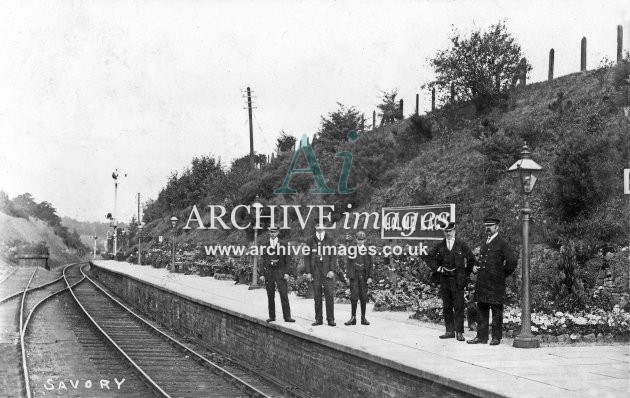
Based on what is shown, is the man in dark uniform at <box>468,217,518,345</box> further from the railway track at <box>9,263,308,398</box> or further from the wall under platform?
the railway track at <box>9,263,308,398</box>

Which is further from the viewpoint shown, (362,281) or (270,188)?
(270,188)

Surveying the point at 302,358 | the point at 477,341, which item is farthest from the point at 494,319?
the point at 302,358

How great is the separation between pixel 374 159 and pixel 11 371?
67.6 ft

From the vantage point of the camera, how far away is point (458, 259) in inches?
388

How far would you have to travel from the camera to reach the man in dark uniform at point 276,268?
1171cm

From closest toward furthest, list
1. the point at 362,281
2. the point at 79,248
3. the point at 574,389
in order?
the point at 574,389
the point at 362,281
the point at 79,248

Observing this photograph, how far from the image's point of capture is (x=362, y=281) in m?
11.6

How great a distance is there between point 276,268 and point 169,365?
266 centimetres

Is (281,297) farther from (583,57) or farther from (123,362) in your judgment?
(583,57)

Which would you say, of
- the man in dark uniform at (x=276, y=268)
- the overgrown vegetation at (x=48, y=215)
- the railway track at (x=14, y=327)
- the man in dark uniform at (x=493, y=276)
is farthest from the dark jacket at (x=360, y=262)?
the overgrown vegetation at (x=48, y=215)

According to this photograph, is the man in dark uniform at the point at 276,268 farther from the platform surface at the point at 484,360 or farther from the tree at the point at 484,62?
the tree at the point at 484,62

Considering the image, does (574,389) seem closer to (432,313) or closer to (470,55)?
(432,313)

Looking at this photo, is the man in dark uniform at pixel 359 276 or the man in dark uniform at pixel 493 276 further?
the man in dark uniform at pixel 359 276

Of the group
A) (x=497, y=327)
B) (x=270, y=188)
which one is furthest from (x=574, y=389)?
(x=270, y=188)
